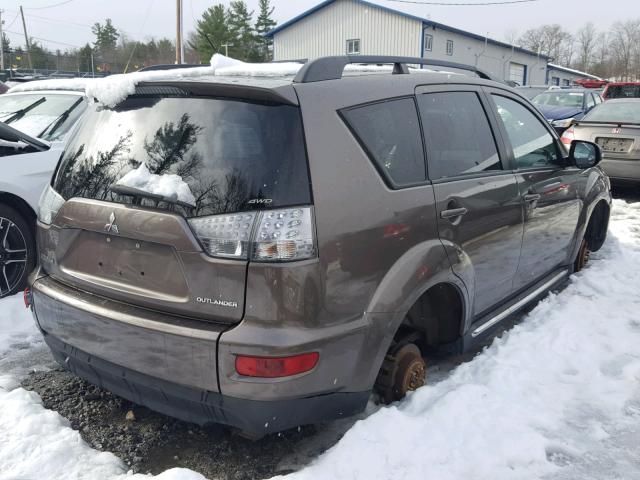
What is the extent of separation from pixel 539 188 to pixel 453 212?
1.29m

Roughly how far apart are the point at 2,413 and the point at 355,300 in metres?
1.91

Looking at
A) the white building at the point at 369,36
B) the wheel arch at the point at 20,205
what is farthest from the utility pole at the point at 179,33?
the wheel arch at the point at 20,205

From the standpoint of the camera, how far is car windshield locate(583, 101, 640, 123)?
9086mm

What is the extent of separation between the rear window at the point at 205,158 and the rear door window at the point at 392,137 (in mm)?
397

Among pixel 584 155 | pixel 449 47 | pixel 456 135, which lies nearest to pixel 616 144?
pixel 584 155

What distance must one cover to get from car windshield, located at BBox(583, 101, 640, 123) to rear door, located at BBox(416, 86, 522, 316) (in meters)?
6.56

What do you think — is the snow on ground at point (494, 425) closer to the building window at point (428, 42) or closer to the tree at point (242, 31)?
the building window at point (428, 42)

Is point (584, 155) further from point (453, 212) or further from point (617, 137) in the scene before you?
point (617, 137)

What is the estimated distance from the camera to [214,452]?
9.19 feet

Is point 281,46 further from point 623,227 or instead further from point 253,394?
point 253,394

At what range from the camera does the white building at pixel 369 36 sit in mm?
36656

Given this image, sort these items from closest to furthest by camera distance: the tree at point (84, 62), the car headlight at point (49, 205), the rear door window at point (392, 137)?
the rear door window at point (392, 137) → the car headlight at point (49, 205) → the tree at point (84, 62)

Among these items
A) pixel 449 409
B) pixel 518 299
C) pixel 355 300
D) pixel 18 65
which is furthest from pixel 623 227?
pixel 18 65

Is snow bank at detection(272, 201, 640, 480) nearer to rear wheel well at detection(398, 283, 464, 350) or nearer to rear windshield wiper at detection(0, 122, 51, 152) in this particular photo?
rear wheel well at detection(398, 283, 464, 350)
